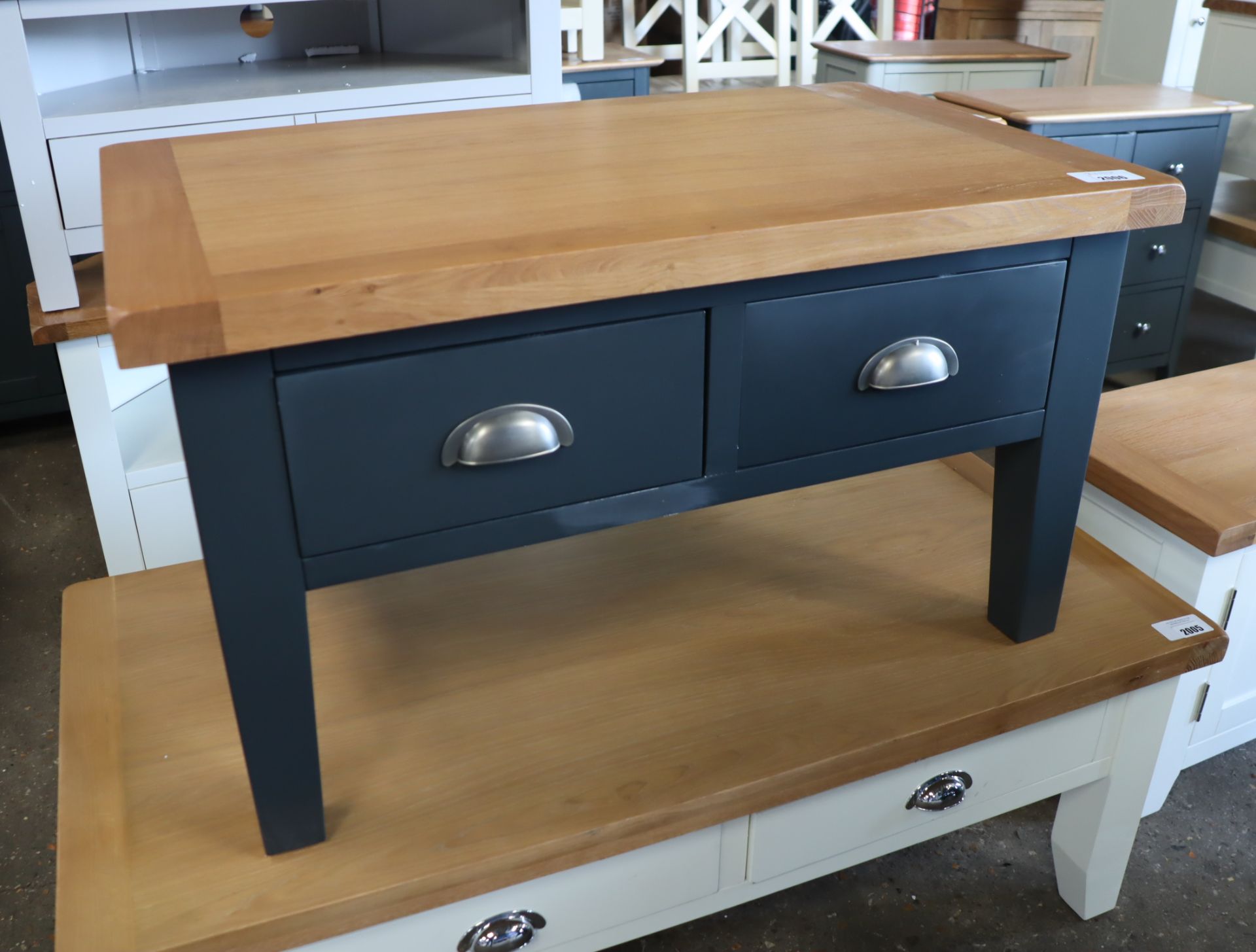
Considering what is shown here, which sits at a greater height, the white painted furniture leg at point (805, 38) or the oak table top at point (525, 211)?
the oak table top at point (525, 211)

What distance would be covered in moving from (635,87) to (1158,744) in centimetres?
259

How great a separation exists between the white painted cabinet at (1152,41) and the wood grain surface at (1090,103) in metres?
1.59

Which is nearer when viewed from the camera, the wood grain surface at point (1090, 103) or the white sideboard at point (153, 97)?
the white sideboard at point (153, 97)

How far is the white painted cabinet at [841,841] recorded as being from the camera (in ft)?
3.12

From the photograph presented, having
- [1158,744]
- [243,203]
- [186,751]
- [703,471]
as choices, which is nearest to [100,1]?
[243,203]

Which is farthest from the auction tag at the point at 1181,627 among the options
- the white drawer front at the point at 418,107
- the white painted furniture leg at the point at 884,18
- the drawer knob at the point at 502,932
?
the white painted furniture leg at the point at 884,18

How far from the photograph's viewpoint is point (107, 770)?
97 centimetres

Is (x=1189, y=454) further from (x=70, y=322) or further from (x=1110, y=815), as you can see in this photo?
(x=70, y=322)

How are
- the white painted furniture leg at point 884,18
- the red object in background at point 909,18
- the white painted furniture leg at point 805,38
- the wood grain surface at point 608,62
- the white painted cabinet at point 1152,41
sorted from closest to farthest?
1. the wood grain surface at point 608,62
2. the white painted cabinet at point 1152,41
3. the white painted furniture leg at point 805,38
4. the white painted furniture leg at point 884,18
5. the red object in background at point 909,18

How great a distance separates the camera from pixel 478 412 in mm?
802

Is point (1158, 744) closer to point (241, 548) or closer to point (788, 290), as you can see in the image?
point (788, 290)

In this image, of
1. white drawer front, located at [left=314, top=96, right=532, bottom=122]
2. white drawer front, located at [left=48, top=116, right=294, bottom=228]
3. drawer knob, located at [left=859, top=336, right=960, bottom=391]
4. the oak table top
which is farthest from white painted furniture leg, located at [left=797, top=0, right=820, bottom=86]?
drawer knob, located at [left=859, top=336, right=960, bottom=391]

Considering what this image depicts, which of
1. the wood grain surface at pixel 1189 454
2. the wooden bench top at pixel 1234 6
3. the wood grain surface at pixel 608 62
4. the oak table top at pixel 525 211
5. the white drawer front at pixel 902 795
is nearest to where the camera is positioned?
the oak table top at pixel 525 211

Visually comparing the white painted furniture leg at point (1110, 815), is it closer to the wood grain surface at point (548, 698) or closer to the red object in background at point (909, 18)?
the wood grain surface at point (548, 698)
